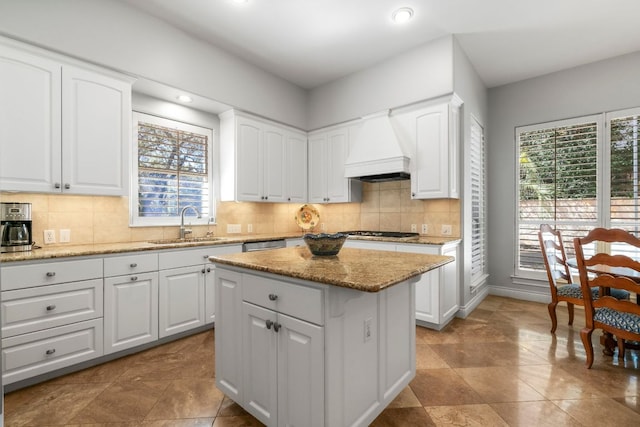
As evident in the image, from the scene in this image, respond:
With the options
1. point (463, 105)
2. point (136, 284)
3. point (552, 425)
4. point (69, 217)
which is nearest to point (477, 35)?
point (463, 105)

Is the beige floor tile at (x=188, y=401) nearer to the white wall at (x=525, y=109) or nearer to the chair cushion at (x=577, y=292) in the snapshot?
the chair cushion at (x=577, y=292)

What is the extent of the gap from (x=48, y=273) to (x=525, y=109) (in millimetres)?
5292

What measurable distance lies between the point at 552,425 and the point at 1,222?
3.80 m

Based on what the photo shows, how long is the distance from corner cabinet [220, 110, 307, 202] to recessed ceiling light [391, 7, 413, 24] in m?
1.88

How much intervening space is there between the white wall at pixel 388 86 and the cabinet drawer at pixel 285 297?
8.87ft

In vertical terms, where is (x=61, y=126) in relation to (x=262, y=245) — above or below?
above

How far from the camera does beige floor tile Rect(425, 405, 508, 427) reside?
1876 mm

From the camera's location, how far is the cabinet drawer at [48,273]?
212cm

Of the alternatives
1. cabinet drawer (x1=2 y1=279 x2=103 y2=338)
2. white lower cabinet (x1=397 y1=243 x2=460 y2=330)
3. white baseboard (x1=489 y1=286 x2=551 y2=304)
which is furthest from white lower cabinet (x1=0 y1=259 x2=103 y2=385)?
white baseboard (x1=489 y1=286 x2=551 y2=304)

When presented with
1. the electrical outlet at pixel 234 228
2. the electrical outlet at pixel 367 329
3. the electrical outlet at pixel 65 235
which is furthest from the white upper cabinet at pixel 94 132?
the electrical outlet at pixel 367 329

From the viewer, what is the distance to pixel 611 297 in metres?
2.30

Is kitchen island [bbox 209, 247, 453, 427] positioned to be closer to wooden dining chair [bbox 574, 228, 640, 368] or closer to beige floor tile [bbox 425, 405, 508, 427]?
beige floor tile [bbox 425, 405, 508, 427]

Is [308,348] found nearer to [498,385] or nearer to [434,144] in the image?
[498,385]

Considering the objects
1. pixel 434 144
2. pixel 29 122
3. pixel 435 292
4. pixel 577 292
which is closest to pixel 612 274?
pixel 577 292
